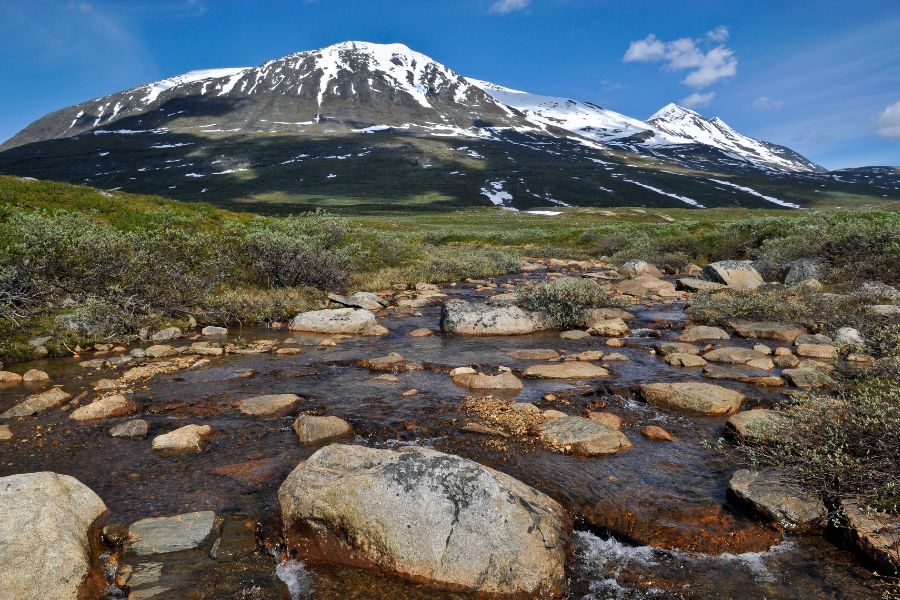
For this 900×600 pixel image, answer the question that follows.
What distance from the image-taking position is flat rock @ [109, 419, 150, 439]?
26.6 ft

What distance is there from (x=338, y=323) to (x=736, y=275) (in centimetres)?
1786

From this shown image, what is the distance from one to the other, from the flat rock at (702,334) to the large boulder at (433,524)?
1038 cm

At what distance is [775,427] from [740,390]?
3.63 m

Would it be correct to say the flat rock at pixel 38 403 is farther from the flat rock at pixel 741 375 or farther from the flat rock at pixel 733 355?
the flat rock at pixel 733 355

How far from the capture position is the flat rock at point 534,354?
13.2 metres

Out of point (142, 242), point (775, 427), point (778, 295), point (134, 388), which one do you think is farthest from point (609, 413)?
point (142, 242)

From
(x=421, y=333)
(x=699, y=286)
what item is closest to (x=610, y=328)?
(x=421, y=333)

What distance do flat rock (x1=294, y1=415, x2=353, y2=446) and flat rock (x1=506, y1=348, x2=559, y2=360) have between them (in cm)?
588

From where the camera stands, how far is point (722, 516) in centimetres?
602

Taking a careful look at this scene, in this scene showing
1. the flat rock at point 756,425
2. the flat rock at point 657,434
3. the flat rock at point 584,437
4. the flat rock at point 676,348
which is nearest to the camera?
the flat rock at point 756,425

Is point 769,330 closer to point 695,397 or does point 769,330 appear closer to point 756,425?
point 695,397

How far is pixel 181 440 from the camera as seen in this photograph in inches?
308

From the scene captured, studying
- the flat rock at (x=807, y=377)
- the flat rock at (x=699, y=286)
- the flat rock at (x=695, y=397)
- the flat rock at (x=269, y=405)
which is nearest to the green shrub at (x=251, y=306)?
the flat rock at (x=269, y=405)

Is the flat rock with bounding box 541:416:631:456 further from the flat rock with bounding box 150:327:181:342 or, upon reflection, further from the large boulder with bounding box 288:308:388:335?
the flat rock with bounding box 150:327:181:342
